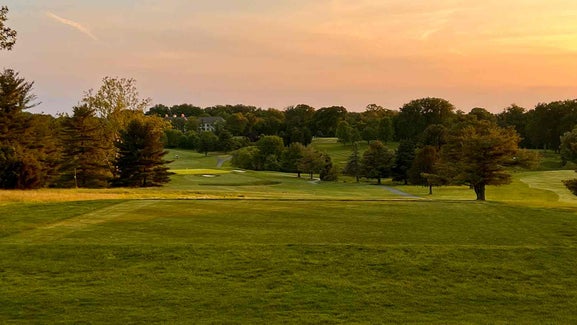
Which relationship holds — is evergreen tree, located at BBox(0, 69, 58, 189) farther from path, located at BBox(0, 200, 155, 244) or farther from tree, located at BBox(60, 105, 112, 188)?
path, located at BBox(0, 200, 155, 244)

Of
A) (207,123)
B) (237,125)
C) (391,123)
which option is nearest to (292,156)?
(391,123)

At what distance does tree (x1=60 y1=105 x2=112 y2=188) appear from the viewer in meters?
47.3

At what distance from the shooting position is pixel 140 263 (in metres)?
11.9

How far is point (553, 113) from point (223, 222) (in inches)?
4030

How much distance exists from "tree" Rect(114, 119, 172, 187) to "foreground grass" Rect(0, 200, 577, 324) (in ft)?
106

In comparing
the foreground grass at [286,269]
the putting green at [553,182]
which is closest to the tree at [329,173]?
the putting green at [553,182]

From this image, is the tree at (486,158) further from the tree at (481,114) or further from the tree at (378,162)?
the tree at (481,114)

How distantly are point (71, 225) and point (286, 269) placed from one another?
8.25 m

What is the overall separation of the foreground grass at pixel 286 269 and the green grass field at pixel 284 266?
4cm

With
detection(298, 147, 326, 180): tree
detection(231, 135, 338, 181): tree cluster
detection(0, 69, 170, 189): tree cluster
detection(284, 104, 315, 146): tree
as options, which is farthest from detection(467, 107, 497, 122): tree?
detection(0, 69, 170, 189): tree cluster

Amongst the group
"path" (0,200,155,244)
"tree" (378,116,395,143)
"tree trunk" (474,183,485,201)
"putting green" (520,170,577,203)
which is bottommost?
"putting green" (520,170,577,203)

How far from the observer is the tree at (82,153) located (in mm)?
47312

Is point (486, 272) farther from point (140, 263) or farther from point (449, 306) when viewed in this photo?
point (140, 263)

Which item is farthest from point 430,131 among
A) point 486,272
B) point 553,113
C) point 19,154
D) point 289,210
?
point 486,272
